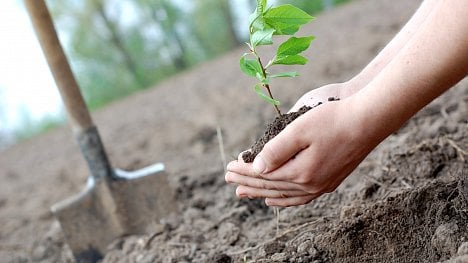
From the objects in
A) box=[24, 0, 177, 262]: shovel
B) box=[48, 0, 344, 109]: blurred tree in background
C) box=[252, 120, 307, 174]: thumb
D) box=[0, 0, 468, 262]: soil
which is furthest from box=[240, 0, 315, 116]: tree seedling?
box=[48, 0, 344, 109]: blurred tree in background

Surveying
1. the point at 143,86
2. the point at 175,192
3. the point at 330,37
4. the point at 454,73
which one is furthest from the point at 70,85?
the point at 143,86

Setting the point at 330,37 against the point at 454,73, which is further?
the point at 330,37

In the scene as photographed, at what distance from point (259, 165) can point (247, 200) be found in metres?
0.84

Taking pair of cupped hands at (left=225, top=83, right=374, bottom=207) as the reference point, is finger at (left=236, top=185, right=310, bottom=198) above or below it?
below

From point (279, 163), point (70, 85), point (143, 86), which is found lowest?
point (143, 86)

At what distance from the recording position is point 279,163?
3.66ft

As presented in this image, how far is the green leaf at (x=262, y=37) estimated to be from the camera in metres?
1.21

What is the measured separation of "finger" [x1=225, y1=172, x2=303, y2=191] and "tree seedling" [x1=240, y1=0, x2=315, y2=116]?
0.57 feet

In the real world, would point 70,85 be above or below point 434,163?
above

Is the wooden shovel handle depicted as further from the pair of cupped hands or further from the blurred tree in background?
the blurred tree in background

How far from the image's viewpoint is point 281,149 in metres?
1.09

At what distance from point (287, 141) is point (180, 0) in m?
5.86

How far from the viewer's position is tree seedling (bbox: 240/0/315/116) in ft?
3.92

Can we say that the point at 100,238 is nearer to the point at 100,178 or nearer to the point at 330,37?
the point at 100,178
